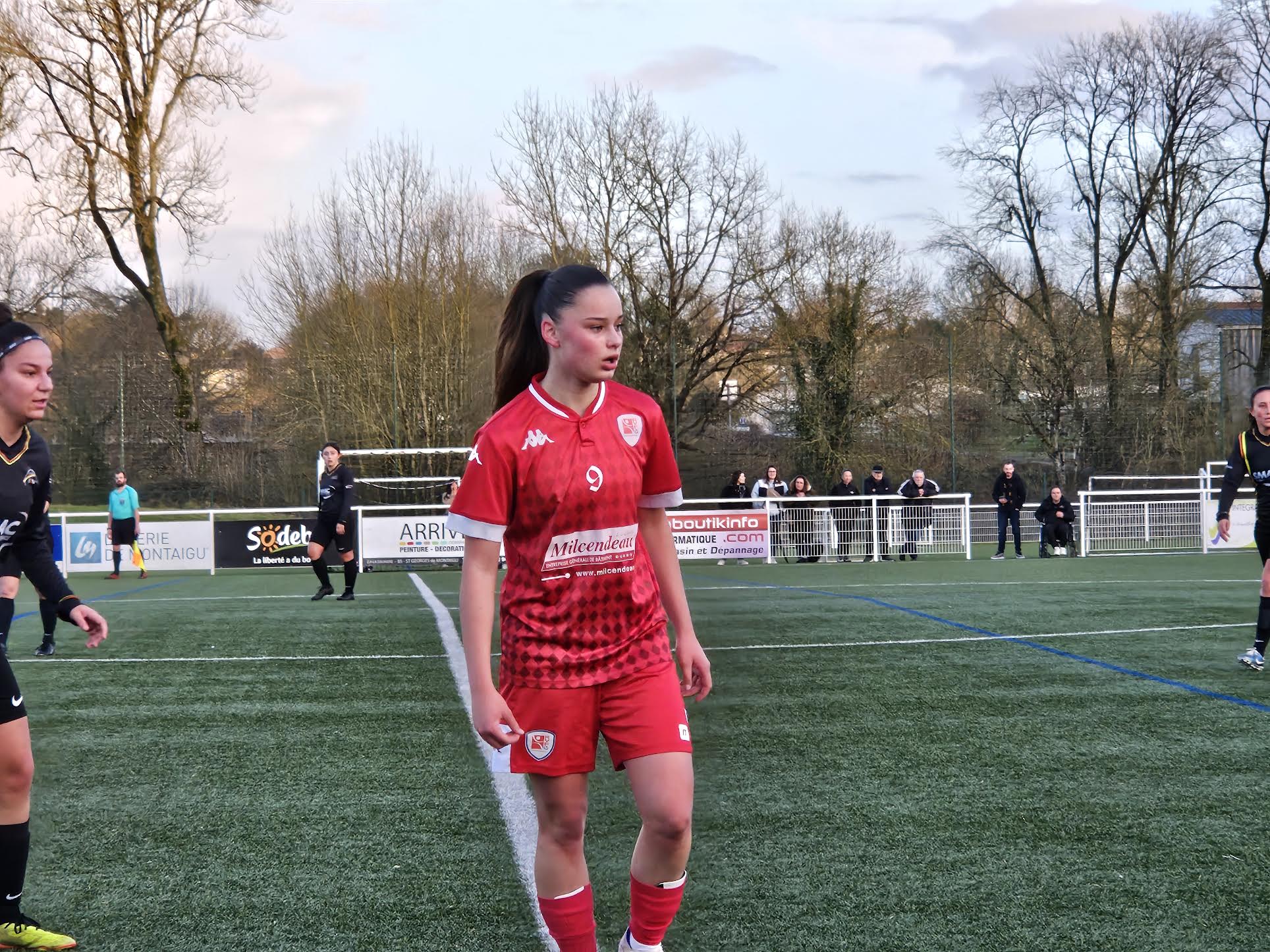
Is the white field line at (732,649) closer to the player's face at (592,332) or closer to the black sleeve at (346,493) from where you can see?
the black sleeve at (346,493)

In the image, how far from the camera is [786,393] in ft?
95.2

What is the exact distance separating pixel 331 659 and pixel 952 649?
469 centimetres

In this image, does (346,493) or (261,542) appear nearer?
(346,493)

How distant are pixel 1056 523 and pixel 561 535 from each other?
21217 mm

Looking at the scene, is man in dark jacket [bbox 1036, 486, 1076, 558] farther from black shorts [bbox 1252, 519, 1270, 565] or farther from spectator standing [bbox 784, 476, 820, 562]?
black shorts [bbox 1252, 519, 1270, 565]

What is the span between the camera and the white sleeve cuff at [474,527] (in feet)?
8.80

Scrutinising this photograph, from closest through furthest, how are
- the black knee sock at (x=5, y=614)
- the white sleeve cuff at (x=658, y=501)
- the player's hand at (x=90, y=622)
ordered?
the white sleeve cuff at (x=658, y=501), the player's hand at (x=90, y=622), the black knee sock at (x=5, y=614)

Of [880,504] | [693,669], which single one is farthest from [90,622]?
[880,504]

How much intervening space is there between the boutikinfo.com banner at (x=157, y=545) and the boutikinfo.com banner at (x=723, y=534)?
27.9 feet

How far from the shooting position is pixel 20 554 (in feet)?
13.4

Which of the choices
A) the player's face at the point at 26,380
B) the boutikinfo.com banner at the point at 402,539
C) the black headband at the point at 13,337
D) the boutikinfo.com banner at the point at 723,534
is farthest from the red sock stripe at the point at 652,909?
the boutikinfo.com banner at the point at 723,534

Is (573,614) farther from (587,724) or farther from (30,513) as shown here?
(30,513)

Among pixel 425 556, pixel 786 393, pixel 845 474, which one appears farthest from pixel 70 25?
pixel 845 474

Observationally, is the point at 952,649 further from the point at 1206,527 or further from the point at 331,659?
the point at 1206,527
